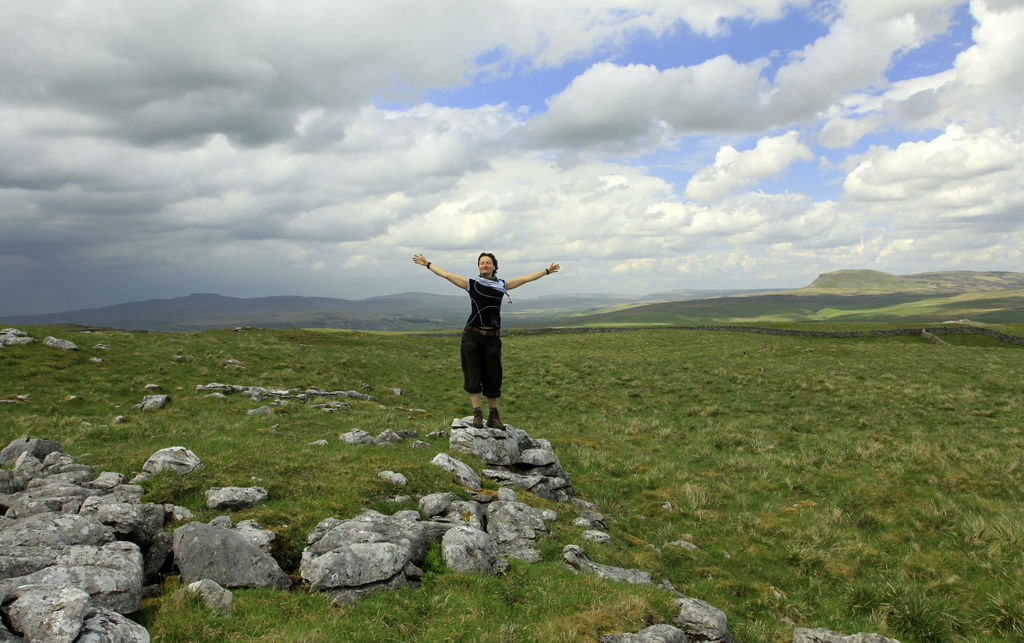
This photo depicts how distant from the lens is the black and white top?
1262 cm

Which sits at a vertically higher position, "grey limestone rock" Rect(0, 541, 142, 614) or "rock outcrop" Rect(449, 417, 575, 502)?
"grey limestone rock" Rect(0, 541, 142, 614)

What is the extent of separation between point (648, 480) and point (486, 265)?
8.93 metres

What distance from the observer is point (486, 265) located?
1292 centimetres

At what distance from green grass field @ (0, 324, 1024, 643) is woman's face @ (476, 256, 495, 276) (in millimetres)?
5246

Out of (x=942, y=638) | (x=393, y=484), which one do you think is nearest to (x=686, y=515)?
(x=942, y=638)

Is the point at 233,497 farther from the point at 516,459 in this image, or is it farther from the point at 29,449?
the point at 516,459

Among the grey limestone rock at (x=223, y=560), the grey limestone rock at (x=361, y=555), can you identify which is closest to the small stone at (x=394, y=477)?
the grey limestone rock at (x=361, y=555)

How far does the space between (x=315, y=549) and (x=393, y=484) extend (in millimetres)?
2973

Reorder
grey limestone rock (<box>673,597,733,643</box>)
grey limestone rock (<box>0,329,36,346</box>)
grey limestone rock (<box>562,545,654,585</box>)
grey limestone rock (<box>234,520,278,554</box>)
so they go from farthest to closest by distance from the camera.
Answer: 1. grey limestone rock (<box>0,329,36,346</box>)
2. grey limestone rock (<box>562,545,654,585</box>)
3. grey limestone rock (<box>234,520,278,554</box>)
4. grey limestone rock (<box>673,597,733,643</box>)

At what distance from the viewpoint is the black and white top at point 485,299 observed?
497 inches

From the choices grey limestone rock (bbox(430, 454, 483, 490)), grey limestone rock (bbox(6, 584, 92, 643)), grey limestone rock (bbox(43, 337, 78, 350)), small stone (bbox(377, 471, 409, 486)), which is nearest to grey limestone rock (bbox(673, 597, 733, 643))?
grey limestone rock (bbox(430, 454, 483, 490))

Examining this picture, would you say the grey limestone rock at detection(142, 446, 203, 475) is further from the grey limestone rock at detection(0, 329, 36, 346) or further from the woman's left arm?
the grey limestone rock at detection(0, 329, 36, 346)

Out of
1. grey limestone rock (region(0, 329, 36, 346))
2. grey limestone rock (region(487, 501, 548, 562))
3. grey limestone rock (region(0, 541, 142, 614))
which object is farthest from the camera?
grey limestone rock (region(0, 329, 36, 346))

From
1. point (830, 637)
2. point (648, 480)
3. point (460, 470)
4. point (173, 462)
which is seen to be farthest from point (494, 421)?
point (830, 637)
